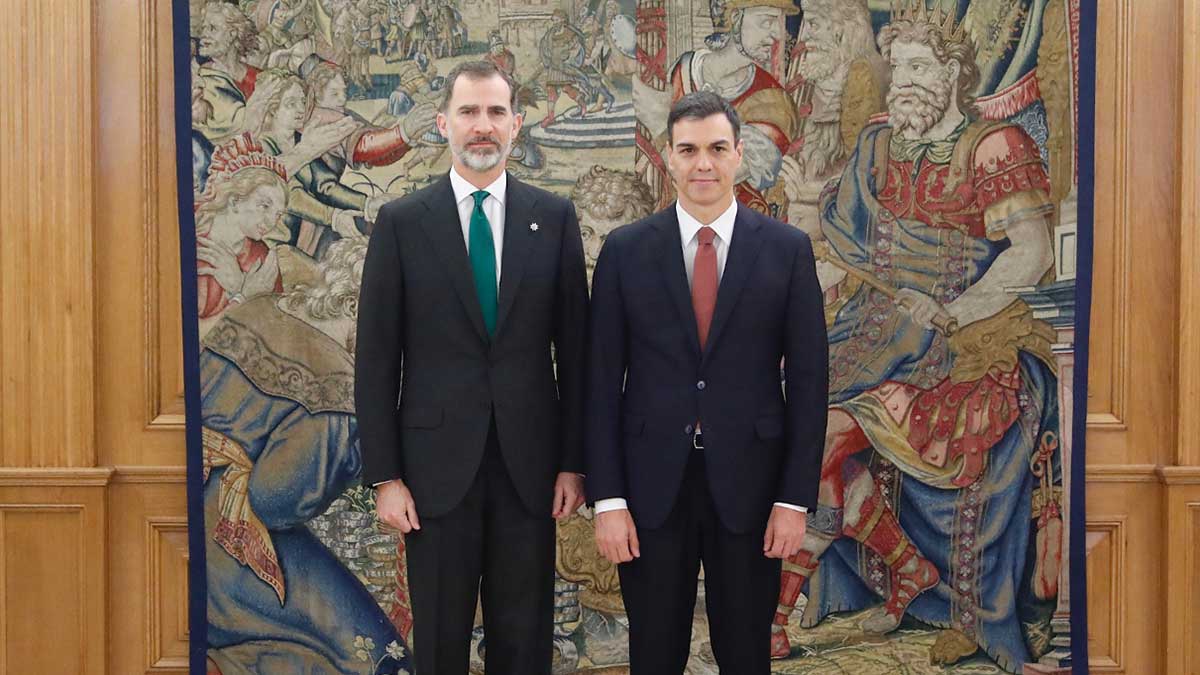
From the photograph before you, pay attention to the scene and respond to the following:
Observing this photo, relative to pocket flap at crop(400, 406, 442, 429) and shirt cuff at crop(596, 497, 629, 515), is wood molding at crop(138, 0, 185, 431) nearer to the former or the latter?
pocket flap at crop(400, 406, 442, 429)

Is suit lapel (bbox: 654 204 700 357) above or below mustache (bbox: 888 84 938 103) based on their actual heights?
below

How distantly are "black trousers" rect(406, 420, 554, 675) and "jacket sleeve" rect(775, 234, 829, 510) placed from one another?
0.55 m

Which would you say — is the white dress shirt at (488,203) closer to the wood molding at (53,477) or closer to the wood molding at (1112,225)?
the wood molding at (53,477)

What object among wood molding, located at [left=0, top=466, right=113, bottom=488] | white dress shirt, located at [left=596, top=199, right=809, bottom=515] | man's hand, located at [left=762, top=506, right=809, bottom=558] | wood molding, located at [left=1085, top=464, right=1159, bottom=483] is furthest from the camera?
wood molding, located at [left=1085, top=464, right=1159, bottom=483]

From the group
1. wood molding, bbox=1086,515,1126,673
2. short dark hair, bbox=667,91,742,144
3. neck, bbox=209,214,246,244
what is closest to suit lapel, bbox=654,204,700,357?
short dark hair, bbox=667,91,742,144

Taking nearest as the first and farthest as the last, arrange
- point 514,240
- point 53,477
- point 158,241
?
point 514,240 < point 53,477 < point 158,241

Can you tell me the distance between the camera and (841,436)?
10.9 ft

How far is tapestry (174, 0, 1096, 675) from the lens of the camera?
3256 mm

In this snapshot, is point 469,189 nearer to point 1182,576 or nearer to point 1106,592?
point 1106,592

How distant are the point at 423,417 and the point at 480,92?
2.41 feet

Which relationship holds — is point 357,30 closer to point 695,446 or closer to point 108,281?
point 108,281

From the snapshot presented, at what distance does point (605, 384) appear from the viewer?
227cm

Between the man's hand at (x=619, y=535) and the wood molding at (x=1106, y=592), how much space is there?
184 cm

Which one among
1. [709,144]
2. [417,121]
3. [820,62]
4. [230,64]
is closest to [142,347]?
[230,64]
